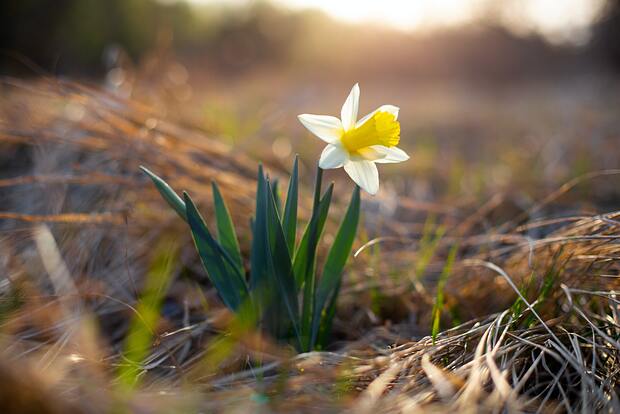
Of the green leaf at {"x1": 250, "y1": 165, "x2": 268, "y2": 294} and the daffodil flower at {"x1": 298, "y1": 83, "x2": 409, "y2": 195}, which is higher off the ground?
the daffodil flower at {"x1": 298, "y1": 83, "x2": 409, "y2": 195}

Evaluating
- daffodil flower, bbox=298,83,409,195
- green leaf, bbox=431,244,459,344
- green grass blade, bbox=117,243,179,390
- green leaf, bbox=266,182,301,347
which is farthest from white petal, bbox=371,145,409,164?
green grass blade, bbox=117,243,179,390

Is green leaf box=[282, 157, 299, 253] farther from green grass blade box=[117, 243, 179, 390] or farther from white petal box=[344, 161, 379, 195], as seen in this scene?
green grass blade box=[117, 243, 179, 390]

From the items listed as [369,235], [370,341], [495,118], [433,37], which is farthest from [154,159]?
[433,37]

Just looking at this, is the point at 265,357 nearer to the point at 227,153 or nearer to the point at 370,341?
the point at 370,341

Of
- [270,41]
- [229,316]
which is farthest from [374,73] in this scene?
[229,316]

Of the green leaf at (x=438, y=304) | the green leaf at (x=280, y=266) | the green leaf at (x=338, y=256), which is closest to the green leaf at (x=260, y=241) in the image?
the green leaf at (x=280, y=266)

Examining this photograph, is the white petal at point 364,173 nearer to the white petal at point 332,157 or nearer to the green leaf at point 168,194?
the white petal at point 332,157
